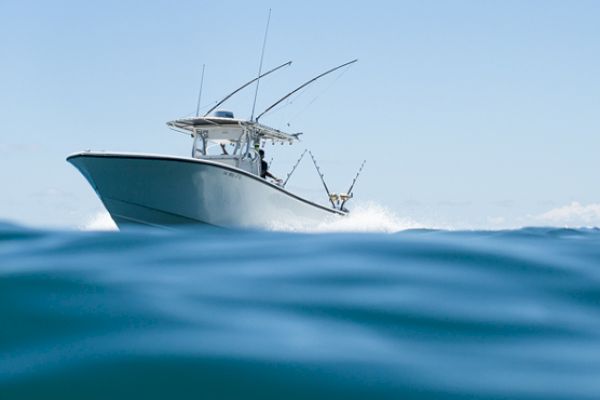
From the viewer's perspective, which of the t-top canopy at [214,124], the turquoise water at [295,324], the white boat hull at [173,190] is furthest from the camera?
the t-top canopy at [214,124]

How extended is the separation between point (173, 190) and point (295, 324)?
9973 mm

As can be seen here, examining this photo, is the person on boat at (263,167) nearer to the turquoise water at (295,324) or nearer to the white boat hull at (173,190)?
the white boat hull at (173,190)

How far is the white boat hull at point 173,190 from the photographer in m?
11.9

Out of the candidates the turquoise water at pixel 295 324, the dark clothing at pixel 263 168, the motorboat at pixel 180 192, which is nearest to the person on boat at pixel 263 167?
the dark clothing at pixel 263 168

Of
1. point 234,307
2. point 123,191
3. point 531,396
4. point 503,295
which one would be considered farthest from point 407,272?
point 123,191

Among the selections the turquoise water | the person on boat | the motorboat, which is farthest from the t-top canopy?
the turquoise water

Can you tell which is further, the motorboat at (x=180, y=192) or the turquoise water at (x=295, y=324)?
the motorboat at (x=180, y=192)

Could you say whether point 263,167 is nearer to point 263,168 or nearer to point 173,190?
point 263,168

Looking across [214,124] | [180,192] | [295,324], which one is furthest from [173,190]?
[295,324]

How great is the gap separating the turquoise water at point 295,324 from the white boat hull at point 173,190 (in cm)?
779

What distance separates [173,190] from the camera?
12078 mm

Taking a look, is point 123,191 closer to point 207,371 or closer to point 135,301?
point 135,301

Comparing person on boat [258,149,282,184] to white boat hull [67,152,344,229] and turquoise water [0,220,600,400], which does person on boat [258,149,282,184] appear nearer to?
white boat hull [67,152,344,229]

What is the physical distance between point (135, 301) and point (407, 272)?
1.77 meters
